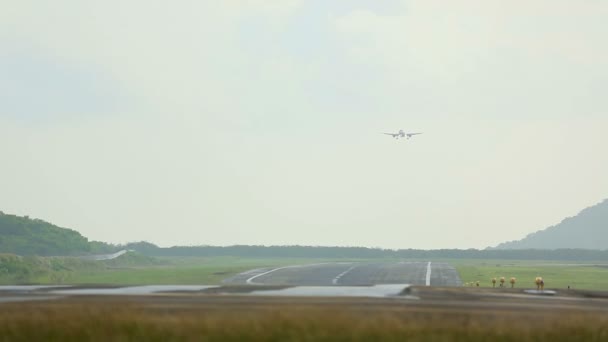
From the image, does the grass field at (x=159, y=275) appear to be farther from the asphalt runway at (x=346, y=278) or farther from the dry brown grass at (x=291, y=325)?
the dry brown grass at (x=291, y=325)

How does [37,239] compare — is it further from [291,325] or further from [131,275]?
[291,325]

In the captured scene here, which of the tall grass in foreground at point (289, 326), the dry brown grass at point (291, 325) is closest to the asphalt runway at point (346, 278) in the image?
the dry brown grass at point (291, 325)

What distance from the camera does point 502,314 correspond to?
104ft

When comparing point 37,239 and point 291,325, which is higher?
point 37,239

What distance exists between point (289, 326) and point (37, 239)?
140 metres

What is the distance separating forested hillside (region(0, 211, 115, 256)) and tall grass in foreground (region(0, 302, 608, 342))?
415 feet

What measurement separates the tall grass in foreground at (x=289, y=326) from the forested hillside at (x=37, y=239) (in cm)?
12655

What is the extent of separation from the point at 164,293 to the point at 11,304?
28.2 ft

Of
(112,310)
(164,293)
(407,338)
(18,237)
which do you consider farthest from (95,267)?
(407,338)

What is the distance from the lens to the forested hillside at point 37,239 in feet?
497

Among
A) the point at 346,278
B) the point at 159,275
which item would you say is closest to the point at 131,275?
the point at 159,275

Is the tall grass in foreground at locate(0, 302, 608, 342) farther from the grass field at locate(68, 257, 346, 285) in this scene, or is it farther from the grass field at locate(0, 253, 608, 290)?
the grass field at locate(0, 253, 608, 290)

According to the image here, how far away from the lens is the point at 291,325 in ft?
87.9

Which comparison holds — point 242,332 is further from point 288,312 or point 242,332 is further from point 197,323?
point 288,312
